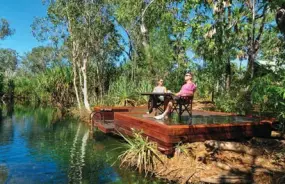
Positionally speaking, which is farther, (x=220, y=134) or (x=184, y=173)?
(x=220, y=134)

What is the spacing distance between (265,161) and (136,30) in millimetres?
21091

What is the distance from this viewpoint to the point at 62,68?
2711 cm

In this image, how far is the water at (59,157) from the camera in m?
8.69

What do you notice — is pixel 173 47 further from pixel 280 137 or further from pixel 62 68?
pixel 280 137

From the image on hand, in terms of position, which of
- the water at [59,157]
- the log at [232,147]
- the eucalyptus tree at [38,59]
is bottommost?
the water at [59,157]

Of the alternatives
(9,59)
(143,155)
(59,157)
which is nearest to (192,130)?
(143,155)

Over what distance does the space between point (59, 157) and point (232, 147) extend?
5.41 meters

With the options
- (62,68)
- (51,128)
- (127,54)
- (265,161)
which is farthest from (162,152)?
(127,54)

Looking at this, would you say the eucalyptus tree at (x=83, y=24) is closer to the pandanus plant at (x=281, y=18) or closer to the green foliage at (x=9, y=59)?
the pandanus plant at (x=281, y=18)

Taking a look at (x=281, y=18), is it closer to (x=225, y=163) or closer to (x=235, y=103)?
(x=225, y=163)

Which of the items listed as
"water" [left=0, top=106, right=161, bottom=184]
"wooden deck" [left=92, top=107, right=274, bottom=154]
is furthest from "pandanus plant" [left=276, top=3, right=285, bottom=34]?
"water" [left=0, top=106, right=161, bottom=184]

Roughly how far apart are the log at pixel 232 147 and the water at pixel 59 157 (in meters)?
1.68

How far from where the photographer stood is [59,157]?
36.4ft

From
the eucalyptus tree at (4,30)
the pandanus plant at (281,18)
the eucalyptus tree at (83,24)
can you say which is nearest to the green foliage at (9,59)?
the eucalyptus tree at (4,30)
